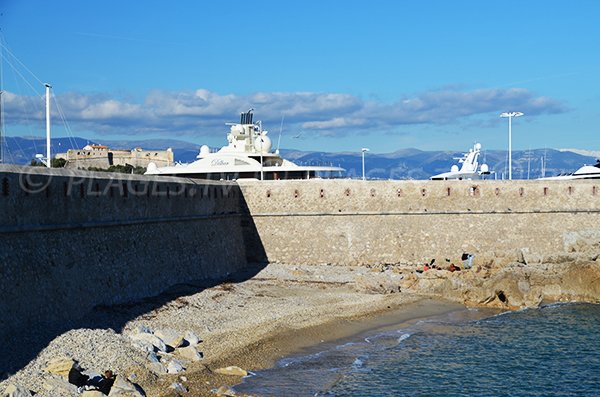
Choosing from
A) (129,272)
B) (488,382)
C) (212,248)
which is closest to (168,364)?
(129,272)

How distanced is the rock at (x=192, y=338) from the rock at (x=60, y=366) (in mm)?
4043

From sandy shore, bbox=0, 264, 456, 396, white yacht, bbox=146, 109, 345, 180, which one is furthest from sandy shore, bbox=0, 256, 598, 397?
white yacht, bbox=146, 109, 345, 180

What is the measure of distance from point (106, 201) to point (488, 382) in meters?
10.0

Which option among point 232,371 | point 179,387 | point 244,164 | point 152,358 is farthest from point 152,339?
point 244,164

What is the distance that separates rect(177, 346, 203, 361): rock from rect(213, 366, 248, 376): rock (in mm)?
770

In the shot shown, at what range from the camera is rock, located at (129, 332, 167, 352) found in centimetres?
1592

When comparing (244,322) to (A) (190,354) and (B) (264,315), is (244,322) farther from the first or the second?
(A) (190,354)

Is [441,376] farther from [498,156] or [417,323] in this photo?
[498,156]

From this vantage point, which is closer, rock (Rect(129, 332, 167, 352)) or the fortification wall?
rock (Rect(129, 332, 167, 352))

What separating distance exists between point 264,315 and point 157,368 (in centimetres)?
649

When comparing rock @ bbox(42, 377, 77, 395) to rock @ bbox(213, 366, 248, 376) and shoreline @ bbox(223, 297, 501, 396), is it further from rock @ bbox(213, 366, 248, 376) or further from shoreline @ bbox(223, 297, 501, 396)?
rock @ bbox(213, 366, 248, 376)

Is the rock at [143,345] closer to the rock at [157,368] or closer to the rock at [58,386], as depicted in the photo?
the rock at [157,368]

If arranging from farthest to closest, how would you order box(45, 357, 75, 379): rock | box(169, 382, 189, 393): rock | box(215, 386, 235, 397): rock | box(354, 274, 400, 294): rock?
box(354, 274, 400, 294): rock < box(215, 386, 235, 397): rock < box(169, 382, 189, 393): rock < box(45, 357, 75, 379): rock

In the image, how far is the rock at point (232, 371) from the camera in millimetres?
15216
